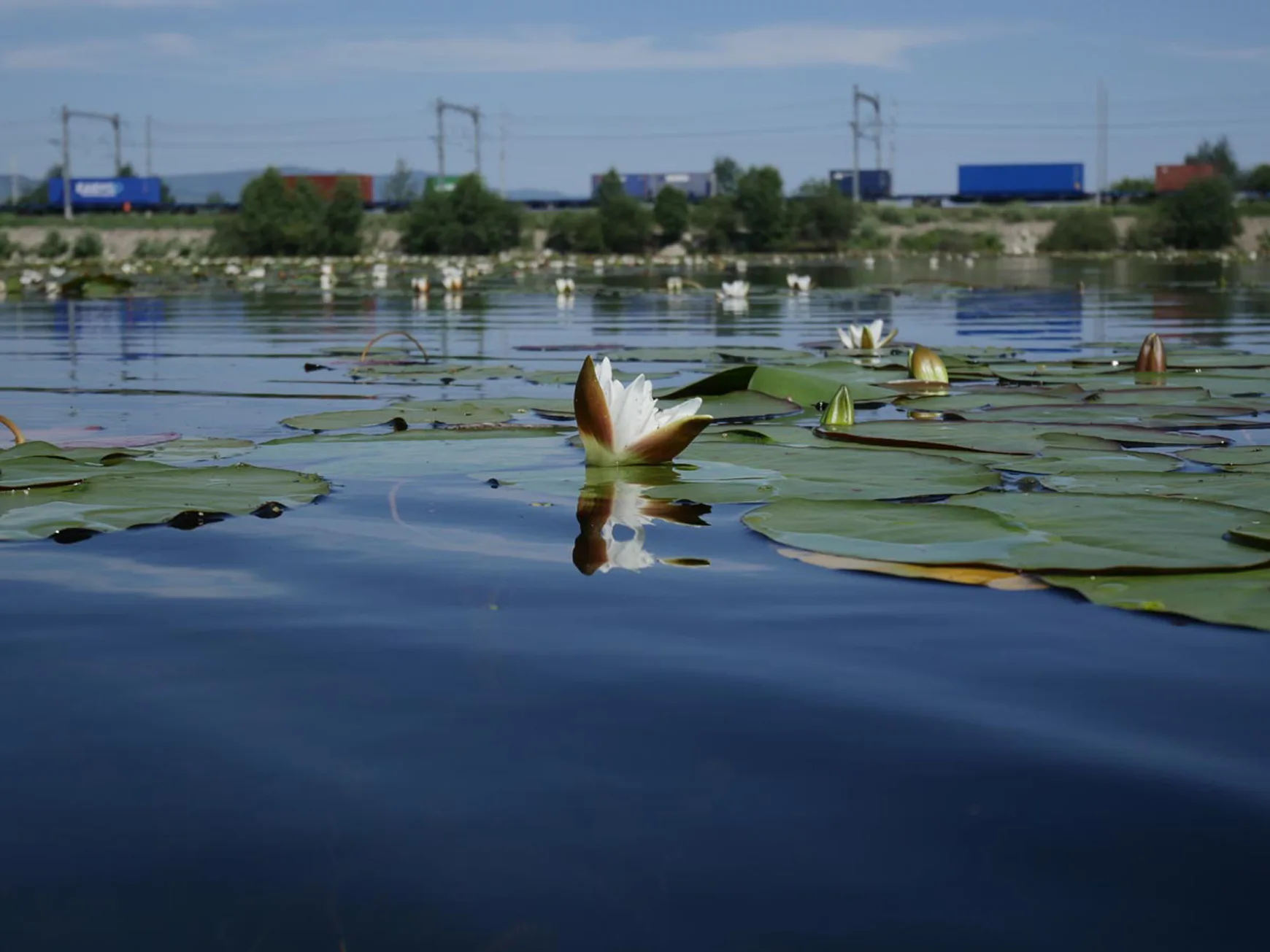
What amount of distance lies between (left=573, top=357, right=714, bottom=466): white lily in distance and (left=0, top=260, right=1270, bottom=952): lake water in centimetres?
48


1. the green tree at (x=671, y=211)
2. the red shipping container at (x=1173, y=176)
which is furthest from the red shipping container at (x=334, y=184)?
the red shipping container at (x=1173, y=176)

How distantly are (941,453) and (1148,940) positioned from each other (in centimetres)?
264

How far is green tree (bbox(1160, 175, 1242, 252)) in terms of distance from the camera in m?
52.0

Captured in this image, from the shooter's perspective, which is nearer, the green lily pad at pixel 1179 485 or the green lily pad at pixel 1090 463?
the green lily pad at pixel 1179 485

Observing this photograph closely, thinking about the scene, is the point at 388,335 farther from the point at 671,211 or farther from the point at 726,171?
the point at 726,171

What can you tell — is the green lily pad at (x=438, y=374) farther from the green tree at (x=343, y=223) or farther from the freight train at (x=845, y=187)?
the freight train at (x=845, y=187)

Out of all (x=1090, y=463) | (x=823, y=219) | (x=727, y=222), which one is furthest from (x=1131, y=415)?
(x=823, y=219)

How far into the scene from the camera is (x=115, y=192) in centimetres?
7831

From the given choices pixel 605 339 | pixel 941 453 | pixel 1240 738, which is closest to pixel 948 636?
pixel 1240 738

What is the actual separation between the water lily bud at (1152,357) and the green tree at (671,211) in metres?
A: 51.3

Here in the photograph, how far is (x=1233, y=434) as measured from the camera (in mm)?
4227

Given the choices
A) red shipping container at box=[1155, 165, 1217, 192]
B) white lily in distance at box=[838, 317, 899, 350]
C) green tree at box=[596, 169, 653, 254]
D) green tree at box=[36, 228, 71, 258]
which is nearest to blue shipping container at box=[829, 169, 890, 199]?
red shipping container at box=[1155, 165, 1217, 192]

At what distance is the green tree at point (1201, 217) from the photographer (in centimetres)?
5203

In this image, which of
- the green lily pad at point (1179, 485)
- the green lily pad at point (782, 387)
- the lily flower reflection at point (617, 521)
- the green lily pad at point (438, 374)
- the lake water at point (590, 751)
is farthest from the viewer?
the green lily pad at point (438, 374)
